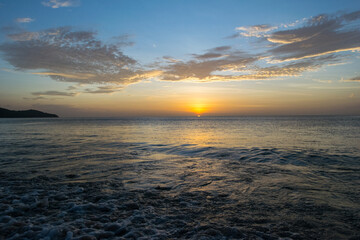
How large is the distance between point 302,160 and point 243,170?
505 cm

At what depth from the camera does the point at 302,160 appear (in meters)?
13.3

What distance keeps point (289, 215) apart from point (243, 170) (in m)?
5.34

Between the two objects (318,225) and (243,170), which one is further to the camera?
(243,170)

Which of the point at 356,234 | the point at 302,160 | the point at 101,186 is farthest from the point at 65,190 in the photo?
the point at 302,160

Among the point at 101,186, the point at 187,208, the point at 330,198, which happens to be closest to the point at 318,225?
the point at 330,198

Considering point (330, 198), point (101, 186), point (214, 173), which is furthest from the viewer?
point (214, 173)

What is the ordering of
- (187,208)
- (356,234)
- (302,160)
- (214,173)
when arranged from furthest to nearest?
(302,160), (214,173), (187,208), (356,234)

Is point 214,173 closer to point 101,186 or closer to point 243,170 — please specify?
point 243,170

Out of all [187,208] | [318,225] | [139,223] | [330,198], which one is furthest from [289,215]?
[139,223]

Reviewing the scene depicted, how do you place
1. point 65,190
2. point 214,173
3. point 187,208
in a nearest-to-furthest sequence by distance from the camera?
point 187,208, point 65,190, point 214,173

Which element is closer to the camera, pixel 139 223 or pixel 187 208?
pixel 139 223

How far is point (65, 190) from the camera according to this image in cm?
781

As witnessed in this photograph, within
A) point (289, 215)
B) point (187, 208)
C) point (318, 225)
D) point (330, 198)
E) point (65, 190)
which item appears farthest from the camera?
point (65, 190)

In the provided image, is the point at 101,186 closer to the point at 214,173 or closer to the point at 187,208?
the point at 187,208
